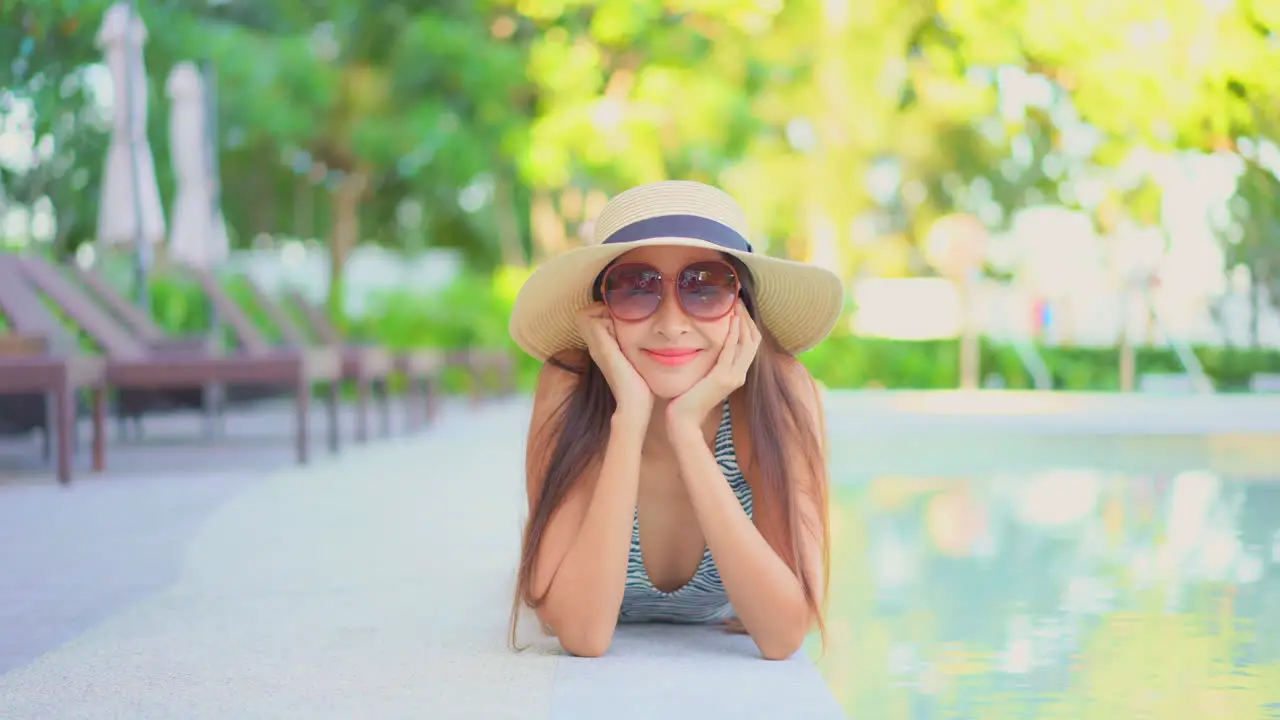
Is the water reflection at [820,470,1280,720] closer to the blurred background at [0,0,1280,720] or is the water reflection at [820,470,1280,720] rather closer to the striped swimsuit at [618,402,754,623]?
the blurred background at [0,0,1280,720]

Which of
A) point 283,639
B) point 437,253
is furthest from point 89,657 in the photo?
point 437,253

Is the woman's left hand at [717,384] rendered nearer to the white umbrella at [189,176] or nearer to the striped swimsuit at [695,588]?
the striped swimsuit at [695,588]

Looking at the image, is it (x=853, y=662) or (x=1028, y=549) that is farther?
(x=1028, y=549)

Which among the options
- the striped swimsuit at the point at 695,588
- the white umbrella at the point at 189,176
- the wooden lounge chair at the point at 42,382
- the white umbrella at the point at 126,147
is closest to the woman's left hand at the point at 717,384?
the striped swimsuit at the point at 695,588

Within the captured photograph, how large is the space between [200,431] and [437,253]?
24420 mm

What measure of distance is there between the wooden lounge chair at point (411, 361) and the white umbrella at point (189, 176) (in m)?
1.24

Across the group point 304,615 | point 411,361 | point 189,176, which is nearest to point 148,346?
point 411,361

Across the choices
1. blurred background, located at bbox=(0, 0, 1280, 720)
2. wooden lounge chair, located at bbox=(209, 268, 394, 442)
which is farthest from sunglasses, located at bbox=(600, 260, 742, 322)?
wooden lounge chair, located at bbox=(209, 268, 394, 442)

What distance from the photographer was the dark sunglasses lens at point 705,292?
2.72 meters

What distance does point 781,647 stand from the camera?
2.93 metres

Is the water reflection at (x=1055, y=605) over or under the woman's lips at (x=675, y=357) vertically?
under

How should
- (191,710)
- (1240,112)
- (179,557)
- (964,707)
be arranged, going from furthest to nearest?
(1240,112) → (179,557) → (964,707) → (191,710)

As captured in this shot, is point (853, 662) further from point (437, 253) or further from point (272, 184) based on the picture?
point (437, 253)

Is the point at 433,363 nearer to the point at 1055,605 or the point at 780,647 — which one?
the point at 1055,605
